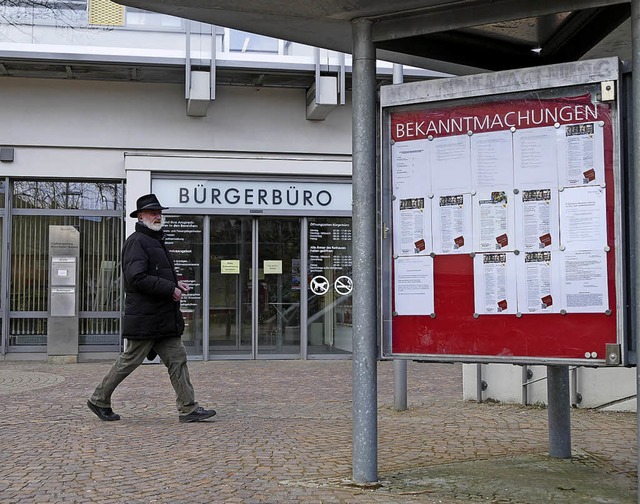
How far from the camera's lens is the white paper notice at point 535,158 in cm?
453

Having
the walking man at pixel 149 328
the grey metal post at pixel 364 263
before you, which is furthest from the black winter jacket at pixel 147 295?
the grey metal post at pixel 364 263

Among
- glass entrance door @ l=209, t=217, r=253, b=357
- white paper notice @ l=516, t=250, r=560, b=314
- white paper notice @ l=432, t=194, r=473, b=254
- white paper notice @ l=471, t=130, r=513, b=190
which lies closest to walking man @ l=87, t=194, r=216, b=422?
white paper notice @ l=432, t=194, r=473, b=254

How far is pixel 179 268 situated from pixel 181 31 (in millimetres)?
4080

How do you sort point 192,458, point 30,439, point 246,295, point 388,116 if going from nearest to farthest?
point 388,116
point 192,458
point 30,439
point 246,295

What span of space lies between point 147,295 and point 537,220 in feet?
13.3

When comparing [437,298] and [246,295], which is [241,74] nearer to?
[246,295]

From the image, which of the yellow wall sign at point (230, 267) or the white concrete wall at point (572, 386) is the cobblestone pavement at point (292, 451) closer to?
the white concrete wall at point (572, 386)

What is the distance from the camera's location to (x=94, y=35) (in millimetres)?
13750

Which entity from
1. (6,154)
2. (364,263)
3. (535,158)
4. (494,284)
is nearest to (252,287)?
(6,154)

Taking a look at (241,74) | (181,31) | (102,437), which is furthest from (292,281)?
(102,437)

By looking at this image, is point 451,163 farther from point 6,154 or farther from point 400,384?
point 6,154

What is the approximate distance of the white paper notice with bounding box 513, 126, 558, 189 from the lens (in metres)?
4.53

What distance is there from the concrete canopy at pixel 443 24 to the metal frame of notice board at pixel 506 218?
35cm

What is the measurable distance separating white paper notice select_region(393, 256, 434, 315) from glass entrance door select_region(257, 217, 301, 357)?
9742 mm
